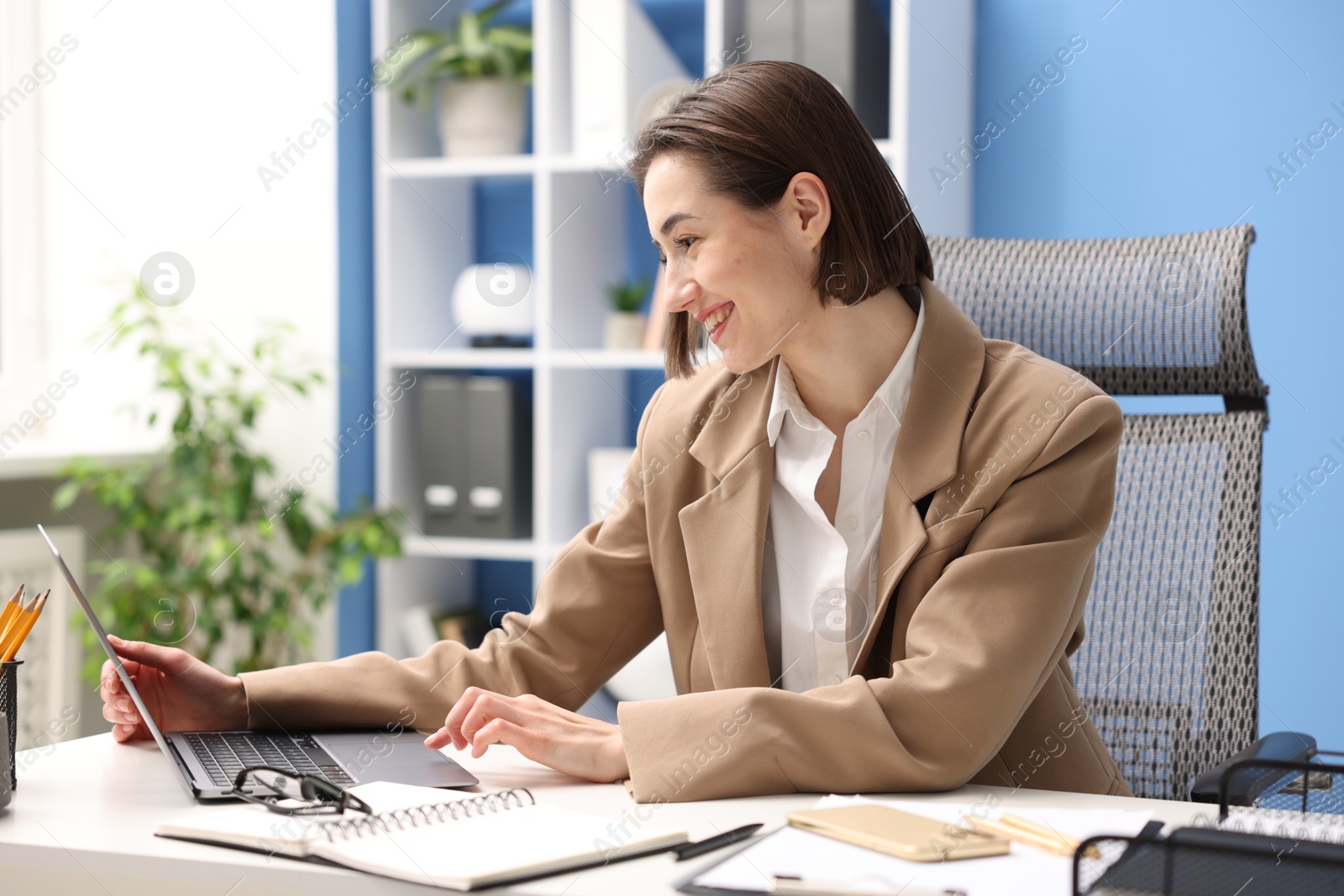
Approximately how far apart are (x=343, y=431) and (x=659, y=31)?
3.64 feet

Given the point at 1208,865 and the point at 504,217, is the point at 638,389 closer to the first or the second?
the point at 504,217

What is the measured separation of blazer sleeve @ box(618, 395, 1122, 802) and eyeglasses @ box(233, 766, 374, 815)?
0.71 ft

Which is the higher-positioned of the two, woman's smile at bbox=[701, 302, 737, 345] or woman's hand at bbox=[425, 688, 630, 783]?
woman's smile at bbox=[701, 302, 737, 345]

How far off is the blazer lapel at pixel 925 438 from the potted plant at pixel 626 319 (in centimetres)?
146

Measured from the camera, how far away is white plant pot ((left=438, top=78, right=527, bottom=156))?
107 inches

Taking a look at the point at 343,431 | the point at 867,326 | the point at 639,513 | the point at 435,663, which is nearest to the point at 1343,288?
the point at 867,326

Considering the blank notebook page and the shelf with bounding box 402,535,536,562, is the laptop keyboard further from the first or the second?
the shelf with bounding box 402,535,536,562

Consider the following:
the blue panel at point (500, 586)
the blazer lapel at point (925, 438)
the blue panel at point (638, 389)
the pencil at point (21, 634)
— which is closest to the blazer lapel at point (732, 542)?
the blazer lapel at point (925, 438)

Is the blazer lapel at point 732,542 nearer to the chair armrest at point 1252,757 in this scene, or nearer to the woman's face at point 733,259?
the woman's face at point 733,259

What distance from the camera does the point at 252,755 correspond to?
1.05m

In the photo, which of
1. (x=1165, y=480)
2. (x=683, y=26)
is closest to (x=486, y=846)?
(x=1165, y=480)

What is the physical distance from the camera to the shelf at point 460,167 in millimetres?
2672

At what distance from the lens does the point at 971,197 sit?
2.51 metres

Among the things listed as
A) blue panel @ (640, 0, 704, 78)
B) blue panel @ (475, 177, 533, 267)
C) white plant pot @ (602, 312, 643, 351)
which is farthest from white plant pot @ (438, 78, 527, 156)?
white plant pot @ (602, 312, 643, 351)
